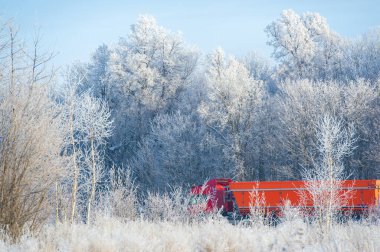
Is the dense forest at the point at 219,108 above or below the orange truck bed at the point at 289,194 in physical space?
above

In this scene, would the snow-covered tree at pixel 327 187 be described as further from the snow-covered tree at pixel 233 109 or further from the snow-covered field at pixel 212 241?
the snow-covered tree at pixel 233 109

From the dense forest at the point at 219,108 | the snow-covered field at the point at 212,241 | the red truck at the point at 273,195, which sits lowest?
the red truck at the point at 273,195

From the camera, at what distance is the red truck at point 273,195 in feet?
65.0

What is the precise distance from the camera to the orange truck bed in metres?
19.8

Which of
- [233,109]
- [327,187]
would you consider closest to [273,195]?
[327,187]

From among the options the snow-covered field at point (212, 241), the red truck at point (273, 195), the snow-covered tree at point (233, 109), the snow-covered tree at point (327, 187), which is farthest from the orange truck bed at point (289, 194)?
the snow-covered field at point (212, 241)

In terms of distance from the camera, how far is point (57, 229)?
25.7ft

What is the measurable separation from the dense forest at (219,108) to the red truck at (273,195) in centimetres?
126

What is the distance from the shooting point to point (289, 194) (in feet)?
69.0

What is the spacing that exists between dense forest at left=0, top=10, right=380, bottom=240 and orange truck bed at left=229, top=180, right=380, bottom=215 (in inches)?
44.8

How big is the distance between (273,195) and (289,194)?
845 millimetres

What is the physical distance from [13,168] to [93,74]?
38.0 metres

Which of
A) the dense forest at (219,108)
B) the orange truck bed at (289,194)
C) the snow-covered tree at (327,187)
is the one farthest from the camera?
the dense forest at (219,108)

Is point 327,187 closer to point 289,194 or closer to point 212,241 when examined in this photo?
point 289,194
